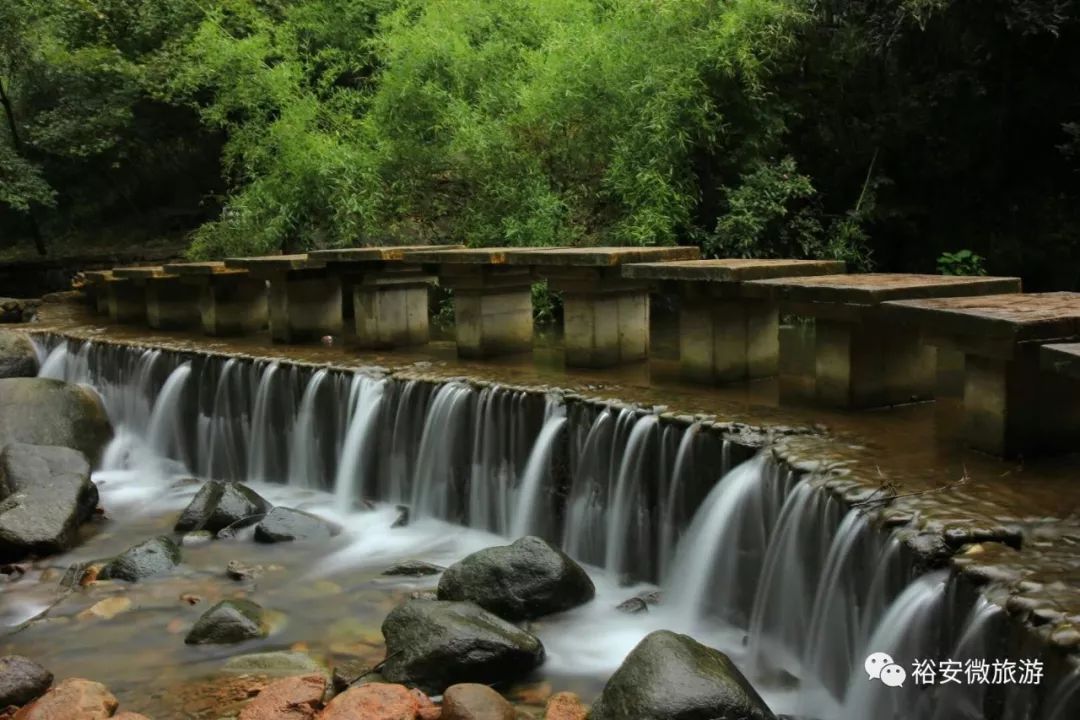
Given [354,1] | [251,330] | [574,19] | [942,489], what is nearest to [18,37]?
[354,1]

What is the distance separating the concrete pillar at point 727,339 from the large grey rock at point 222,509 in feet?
12.8

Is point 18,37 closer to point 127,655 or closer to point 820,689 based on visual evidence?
point 127,655

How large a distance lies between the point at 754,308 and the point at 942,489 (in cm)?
344

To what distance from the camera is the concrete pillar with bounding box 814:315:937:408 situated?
23.7 feet

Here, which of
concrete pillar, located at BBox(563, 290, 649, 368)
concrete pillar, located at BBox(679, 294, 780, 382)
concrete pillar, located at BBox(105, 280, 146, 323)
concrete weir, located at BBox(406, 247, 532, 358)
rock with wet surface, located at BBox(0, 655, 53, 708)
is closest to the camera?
rock with wet surface, located at BBox(0, 655, 53, 708)

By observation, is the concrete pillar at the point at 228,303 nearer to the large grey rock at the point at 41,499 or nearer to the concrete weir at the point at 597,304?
the large grey rock at the point at 41,499

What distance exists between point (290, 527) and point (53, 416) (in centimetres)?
408

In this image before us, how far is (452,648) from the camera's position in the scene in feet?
19.2

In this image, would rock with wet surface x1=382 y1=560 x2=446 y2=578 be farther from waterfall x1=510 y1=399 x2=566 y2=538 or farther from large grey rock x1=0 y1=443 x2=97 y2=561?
large grey rock x1=0 y1=443 x2=97 y2=561

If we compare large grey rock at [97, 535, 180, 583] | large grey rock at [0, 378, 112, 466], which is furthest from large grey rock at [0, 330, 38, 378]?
large grey rock at [97, 535, 180, 583]

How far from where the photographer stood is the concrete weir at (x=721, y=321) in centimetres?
827

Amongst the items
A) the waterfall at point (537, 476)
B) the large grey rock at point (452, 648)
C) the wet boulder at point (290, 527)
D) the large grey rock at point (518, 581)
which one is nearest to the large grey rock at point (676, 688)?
the large grey rock at point (452, 648)

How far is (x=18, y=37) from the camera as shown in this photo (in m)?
19.4

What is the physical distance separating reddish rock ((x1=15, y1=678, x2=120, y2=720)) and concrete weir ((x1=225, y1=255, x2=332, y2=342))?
22.1 feet
